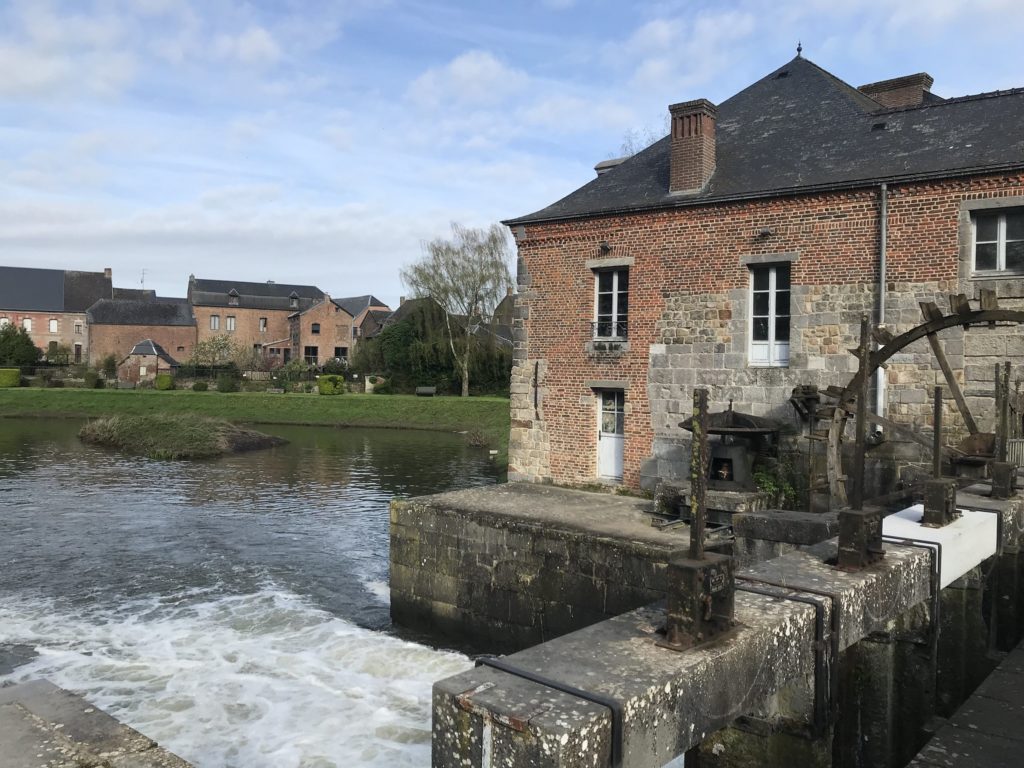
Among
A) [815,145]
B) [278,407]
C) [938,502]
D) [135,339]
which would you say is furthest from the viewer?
[135,339]

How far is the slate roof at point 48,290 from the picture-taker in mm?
65562

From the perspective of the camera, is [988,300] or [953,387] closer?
[988,300]

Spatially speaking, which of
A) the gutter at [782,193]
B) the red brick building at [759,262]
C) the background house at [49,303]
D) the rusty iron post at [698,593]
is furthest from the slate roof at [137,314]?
the rusty iron post at [698,593]

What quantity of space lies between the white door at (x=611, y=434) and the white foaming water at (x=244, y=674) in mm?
4892

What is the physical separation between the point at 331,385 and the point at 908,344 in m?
35.9

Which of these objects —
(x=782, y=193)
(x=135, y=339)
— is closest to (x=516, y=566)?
(x=782, y=193)

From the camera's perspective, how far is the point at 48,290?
66.7 meters

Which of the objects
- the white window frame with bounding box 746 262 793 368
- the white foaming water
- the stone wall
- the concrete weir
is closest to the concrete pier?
the concrete weir

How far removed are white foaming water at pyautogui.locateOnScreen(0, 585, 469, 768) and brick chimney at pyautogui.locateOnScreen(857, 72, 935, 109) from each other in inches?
501

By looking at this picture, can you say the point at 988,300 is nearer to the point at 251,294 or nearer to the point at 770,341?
the point at 770,341

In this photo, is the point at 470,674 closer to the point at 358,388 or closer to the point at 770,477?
the point at 770,477

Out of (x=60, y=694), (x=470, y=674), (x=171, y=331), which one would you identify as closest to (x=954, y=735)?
(x=470, y=674)

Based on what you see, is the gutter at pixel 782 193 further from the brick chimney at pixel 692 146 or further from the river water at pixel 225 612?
the river water at pixel 225 612

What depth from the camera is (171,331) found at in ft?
→ 205
